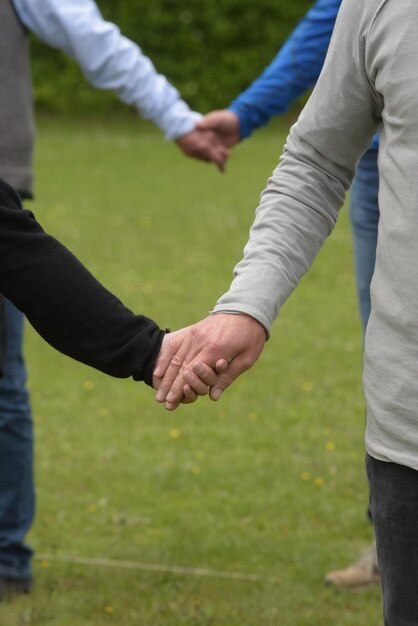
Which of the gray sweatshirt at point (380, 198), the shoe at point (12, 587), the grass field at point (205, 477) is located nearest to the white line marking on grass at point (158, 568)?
the grass field at point (205, 477)

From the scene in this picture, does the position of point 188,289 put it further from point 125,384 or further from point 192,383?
point 192,383

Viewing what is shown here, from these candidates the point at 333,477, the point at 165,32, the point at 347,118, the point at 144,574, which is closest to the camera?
the point at 347,118

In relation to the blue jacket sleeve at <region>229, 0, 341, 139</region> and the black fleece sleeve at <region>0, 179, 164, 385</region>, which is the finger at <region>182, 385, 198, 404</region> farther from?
the blue jacket sleeve at <region>229, 0, 341, 139</region>

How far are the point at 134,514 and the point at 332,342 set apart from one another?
136 inches

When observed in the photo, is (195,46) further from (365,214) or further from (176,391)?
(176,391)

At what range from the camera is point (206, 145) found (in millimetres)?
5191

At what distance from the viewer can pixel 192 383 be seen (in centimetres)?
282

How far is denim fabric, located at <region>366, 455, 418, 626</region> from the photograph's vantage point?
2469 mm

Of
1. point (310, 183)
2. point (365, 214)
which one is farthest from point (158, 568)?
point (310, 183)

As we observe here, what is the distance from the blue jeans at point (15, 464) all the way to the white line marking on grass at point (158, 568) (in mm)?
429

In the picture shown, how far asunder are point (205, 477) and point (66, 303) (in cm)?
330

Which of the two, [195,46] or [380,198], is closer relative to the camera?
[380,198]

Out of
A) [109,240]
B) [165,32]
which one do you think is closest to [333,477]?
[109,240]

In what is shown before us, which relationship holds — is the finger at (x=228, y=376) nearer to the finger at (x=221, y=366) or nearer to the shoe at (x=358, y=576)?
the finger at (x=221, y=366)
